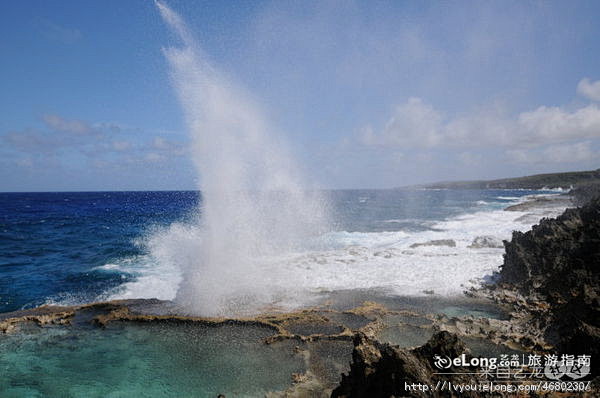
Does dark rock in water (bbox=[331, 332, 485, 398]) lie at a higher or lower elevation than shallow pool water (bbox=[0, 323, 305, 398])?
higher

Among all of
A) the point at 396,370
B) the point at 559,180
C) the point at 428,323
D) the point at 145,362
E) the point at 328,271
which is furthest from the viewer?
the point at 559,180

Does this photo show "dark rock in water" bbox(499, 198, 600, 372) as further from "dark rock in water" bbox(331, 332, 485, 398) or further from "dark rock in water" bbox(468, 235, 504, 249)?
"dark rock in water" bbox(468, 235, 504, 249)

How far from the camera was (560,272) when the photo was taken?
16688mm

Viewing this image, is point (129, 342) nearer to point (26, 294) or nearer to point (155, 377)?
point (155, 377)

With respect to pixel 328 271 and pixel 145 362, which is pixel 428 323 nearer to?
pixel 328 271

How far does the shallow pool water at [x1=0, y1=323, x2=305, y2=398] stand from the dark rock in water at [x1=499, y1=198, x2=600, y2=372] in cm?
958

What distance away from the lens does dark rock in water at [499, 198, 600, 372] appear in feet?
36.8

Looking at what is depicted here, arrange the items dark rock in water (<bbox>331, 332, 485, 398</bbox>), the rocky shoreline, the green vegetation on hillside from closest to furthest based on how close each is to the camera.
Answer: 1. dark rock in water (<bbox>331, 332, 485, 398</bbox>)
2. the rocky shoreline
3. the green vegetation on hillside

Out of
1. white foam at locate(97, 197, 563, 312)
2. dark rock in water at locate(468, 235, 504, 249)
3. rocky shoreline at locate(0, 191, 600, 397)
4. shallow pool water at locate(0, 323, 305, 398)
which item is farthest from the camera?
dark rock in water at locate(468, 235, 504, 249)

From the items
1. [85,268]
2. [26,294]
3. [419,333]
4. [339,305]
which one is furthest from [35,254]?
[419,333]

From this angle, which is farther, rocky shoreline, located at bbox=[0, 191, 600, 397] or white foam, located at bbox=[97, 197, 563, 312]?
white foam, located at bbox=[97, 197, 563, 312]

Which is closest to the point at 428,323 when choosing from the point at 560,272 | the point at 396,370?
the point at 560,272

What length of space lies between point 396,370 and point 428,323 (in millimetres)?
9076

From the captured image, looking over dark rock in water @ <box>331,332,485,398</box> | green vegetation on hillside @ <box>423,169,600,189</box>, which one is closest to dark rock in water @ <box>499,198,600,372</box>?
dark rock in water @ <box>331,332,485,398</box>
